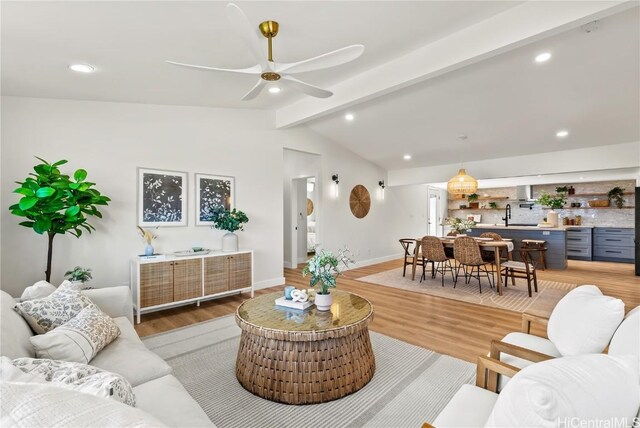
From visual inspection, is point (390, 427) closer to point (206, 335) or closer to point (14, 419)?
point (14, 419)

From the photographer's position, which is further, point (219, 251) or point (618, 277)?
point (618, 277)

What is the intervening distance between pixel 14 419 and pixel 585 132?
698 cm

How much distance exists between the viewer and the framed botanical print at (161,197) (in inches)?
161

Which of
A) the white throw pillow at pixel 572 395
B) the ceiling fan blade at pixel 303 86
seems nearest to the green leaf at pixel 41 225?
the ceiling fan blade at pixel 303 86

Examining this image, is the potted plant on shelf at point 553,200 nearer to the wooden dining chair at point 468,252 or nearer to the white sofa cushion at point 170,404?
the wooden dining chair at point 468,252

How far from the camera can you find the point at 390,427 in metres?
1.86

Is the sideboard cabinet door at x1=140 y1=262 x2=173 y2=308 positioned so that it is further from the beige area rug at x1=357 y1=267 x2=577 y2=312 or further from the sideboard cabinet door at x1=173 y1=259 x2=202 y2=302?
the beige area rug at x1=357 y1=267 x2=577 y2=312

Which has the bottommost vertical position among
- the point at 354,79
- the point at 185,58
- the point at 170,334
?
the point at 170,334

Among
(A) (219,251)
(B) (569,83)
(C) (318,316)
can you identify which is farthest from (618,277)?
(A) (219,251)

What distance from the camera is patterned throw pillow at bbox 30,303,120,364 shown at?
1509mm

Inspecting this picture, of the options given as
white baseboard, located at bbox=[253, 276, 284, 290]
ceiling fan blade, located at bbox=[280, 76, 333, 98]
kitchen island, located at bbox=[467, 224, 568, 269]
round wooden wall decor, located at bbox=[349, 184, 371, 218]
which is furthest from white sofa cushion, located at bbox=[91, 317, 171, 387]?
kitchen island, located at bbox=[467, 224, 568, 269]

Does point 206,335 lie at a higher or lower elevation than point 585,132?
lower

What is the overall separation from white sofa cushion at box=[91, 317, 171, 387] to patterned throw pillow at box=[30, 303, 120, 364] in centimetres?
5

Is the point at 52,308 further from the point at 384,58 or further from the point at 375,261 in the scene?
the point at 375,261
